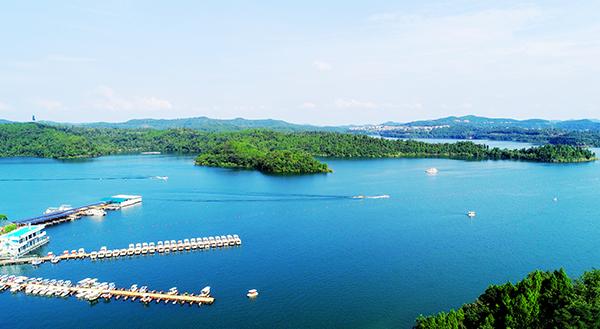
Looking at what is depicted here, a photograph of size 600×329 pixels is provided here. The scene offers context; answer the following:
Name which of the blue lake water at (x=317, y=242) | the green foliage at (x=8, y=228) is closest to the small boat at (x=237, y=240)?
the blue lake water at (x=317, y=242)

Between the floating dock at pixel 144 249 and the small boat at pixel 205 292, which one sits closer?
the small boat at pixel 205 292

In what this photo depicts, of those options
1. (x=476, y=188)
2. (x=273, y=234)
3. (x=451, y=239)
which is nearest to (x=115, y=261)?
(x=273, y=234)

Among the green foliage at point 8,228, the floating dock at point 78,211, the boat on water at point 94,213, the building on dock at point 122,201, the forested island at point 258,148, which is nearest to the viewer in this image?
the green foliage at point 8,228

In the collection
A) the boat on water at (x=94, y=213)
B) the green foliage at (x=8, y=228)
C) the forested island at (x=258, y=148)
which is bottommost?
the boat on water at (x=94, y=213)

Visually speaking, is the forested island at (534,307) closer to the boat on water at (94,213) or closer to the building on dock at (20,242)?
the building on dock at (20,242)

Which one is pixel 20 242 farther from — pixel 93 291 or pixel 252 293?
pixel 252 293

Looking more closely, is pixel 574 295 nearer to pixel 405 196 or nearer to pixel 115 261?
pixel 115 261
